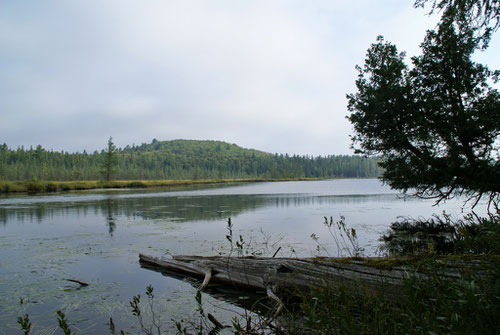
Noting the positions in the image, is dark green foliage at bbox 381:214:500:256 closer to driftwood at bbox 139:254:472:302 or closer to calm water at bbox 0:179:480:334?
calm water at bbox 0:179:480:334

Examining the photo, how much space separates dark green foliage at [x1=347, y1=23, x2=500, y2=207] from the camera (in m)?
11.5

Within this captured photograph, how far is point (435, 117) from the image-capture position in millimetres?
12180

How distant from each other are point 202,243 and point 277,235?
345cm

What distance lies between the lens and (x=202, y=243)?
12562mm

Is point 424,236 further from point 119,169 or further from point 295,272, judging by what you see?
point 119,169

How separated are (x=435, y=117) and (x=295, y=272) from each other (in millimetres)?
9542

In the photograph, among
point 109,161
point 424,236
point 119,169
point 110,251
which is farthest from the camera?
point 119,169

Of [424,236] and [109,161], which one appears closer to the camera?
[424,236]

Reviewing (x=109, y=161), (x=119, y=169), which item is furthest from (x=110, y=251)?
(x=119, y=169)

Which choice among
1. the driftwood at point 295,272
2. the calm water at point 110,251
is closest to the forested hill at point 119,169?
the calm water at point 110,251

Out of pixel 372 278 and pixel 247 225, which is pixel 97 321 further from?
pixel 247 225

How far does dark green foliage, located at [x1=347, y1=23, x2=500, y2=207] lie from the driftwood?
27.1 feet

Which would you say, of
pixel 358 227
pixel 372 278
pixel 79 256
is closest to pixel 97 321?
pixel 372 278

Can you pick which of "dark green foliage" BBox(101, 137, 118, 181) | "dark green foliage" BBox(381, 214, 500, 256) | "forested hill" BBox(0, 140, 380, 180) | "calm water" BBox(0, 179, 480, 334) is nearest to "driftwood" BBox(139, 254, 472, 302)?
"calm water" BBox(0, 179, 480, 334)
